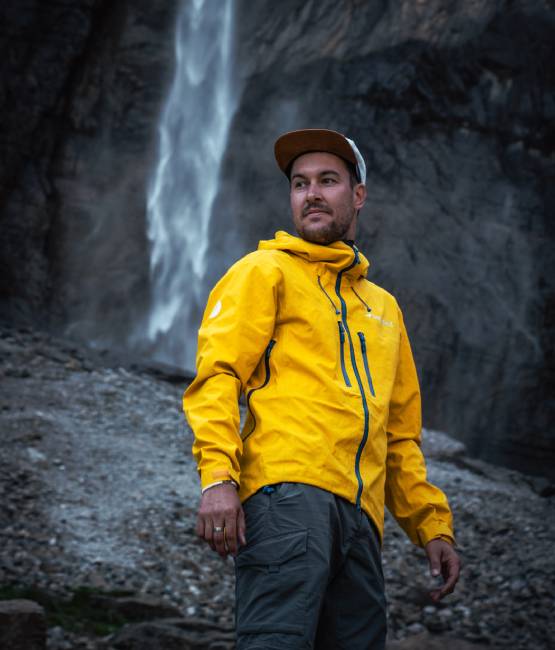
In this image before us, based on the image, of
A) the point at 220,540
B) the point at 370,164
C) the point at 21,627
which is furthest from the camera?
the point at 370,164

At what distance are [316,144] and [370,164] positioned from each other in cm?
1857

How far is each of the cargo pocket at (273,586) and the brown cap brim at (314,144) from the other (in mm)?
1431

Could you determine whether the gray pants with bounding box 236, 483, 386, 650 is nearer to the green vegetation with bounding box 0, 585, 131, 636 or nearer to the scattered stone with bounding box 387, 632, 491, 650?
the scattered stone with bounding box 387, 632, 491, 650

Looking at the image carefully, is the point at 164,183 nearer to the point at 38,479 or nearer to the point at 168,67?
the point at 168,67

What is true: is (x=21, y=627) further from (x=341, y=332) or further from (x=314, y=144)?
(x=314, y=144)

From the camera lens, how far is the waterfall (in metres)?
20.0

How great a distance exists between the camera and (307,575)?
7.48 feet

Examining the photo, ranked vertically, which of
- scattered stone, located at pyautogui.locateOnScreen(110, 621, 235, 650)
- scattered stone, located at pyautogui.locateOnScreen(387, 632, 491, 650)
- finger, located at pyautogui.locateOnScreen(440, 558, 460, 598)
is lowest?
scattered stone, located at pyautogui.locateOnScreen(110, 621, 235, 650)

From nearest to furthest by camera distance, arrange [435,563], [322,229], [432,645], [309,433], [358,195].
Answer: [309,433] < [435,563] < [322,229] < [358,195] < [432,645]

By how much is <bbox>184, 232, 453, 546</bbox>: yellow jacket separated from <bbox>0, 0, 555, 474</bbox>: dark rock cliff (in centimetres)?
1667

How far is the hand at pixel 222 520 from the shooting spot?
2.24 meters

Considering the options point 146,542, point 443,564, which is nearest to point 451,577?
point 443,564

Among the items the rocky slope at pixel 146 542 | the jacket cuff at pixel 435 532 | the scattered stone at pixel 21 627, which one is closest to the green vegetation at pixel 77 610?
Result: the rocky slope at pixel 146 542

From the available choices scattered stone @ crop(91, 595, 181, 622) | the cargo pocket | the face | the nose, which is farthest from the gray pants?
scattered stone @ crop(91, 595, 181, 622)
